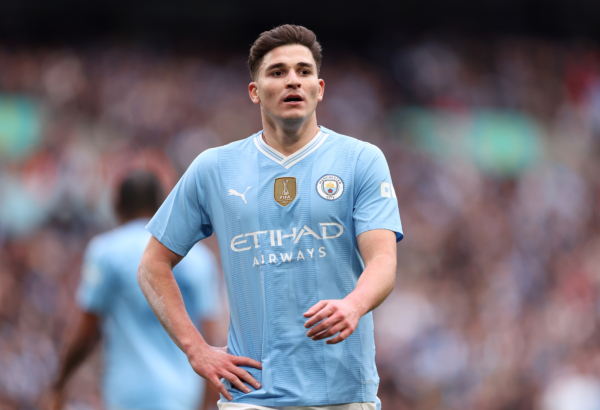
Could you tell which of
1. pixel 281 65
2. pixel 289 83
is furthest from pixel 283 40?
pixel 289 83

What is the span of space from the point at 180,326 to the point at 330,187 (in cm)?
80

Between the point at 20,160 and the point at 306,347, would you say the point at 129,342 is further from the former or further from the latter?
the point at 20,160

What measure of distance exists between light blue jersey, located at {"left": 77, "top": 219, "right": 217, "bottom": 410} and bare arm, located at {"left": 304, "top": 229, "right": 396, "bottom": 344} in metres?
1.92

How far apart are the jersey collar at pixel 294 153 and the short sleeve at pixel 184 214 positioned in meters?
0.24

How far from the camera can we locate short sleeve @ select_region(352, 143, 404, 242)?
292 centimetres

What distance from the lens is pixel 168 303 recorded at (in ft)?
10.2

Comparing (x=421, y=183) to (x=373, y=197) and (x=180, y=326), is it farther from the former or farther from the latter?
(x=180, y=326)

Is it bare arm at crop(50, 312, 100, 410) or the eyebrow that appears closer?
the eyebrow

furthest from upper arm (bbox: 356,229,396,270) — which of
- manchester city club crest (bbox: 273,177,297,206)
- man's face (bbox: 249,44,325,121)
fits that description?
man's face (bbox: 249,44,325,121)

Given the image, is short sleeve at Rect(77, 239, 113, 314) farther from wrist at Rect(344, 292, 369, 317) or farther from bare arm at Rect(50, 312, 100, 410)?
wrist at Rect(344, 292, 369, 317)

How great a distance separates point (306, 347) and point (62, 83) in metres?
13.4

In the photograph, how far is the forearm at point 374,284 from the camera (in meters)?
2.60

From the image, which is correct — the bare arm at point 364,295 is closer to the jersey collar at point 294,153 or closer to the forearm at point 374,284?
the forearm at point 374,284

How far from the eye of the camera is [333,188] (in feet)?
9.88
